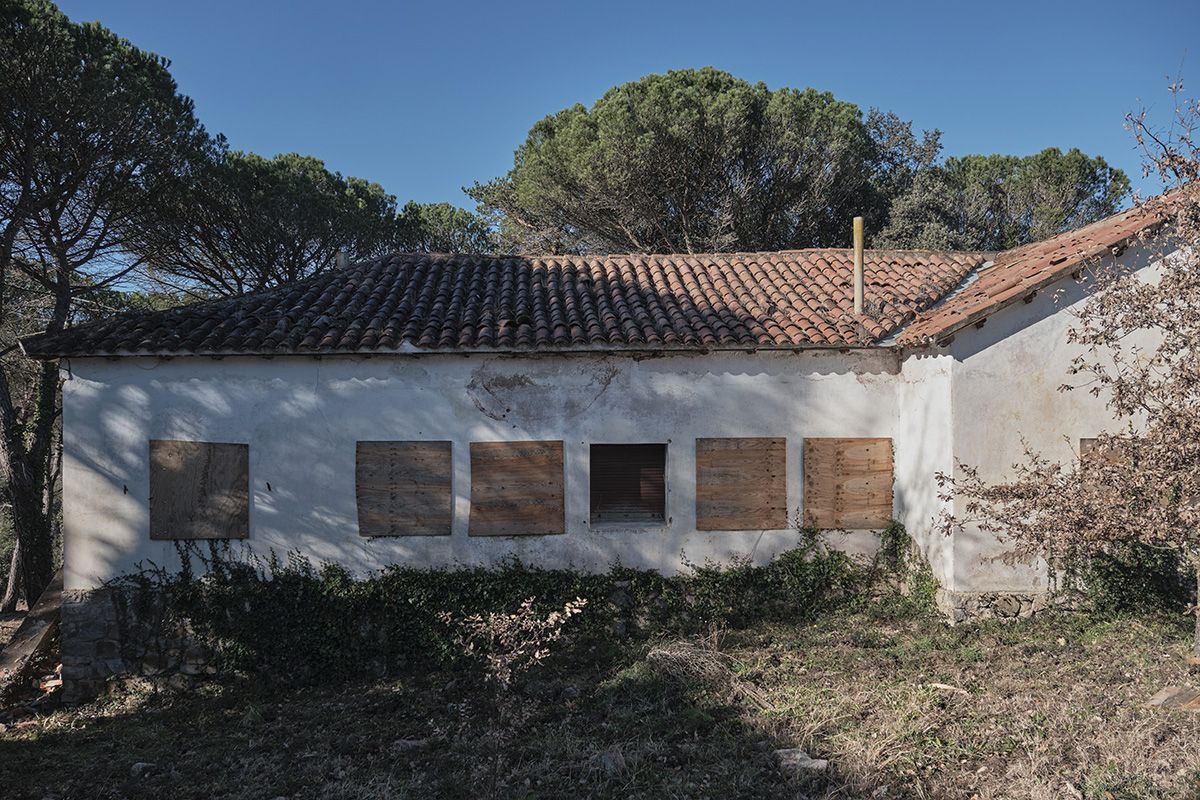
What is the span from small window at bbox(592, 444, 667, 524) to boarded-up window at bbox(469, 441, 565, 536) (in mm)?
700

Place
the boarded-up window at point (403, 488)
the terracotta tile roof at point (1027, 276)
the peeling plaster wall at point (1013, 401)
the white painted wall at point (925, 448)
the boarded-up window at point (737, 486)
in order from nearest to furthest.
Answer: the terracotta tile roof at point (1027, 276) < the peeling plaster wall at point (1013, 401) < the white painted wall at point (925, 448) < the boarded-up window at point (403, 488) < the boarded-up window at point (737, 486)

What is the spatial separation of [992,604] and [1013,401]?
2.44 meters

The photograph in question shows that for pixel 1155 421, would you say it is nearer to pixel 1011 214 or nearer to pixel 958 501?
pixel 958 501

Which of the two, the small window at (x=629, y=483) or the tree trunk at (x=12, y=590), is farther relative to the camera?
the tree trunk at (x=12, y=590)

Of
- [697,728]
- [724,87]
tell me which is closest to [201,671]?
[697,728]

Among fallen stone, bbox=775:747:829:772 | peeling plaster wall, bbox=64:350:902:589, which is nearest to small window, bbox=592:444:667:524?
peeling plaster wall, bbox=64:350:902:589

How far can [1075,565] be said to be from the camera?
863 centimetres

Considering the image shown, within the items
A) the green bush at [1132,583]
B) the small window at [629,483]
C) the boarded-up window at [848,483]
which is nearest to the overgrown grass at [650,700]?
the green bush at [1132,583]

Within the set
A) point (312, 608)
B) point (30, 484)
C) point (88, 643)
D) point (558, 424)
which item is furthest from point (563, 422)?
point (30, 484)

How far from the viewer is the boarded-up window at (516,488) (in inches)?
349

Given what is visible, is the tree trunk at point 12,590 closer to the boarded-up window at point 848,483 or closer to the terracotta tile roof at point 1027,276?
the boarded-up window at point 848,483

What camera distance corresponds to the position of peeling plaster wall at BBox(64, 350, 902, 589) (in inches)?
340

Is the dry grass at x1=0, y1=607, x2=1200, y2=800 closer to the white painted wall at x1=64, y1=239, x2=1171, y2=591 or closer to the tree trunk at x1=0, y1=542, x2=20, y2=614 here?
the white painted wall at x1=64, y1=239, x2=1171, y2=591

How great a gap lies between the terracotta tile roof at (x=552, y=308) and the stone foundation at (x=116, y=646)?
3.05m
